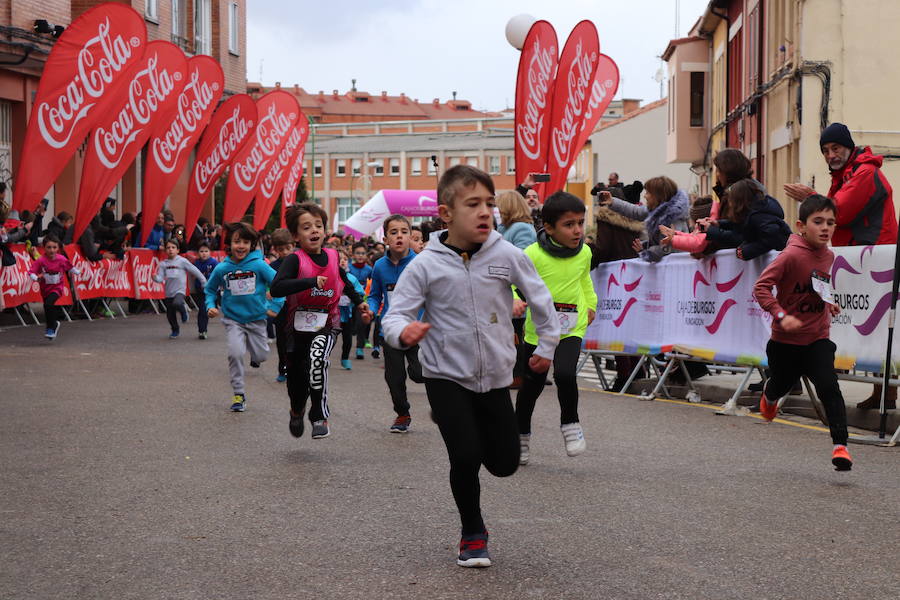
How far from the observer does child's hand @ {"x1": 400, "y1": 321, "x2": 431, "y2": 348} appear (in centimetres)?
536

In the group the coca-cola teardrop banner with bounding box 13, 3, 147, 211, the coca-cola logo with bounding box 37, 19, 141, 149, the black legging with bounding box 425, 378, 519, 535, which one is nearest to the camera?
the black legging with bounding box 425, 378, 519, 535

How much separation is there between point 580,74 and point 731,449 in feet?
36.2

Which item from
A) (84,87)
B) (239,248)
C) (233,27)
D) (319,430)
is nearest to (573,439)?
(319,430)

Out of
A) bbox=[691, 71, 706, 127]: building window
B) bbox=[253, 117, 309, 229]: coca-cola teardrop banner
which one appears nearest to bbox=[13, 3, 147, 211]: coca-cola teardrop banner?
bbox=[253, 117, 309, 229]: coca-cola teardrop banner

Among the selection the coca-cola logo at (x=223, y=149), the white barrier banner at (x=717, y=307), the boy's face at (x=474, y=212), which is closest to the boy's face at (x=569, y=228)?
the boy's face at (x=474, y=212)

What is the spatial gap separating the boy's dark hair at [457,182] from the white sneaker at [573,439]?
7.66 ft

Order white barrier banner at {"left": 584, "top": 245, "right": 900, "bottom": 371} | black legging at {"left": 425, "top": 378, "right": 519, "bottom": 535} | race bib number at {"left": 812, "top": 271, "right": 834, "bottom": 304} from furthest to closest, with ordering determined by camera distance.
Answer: white barrier banner at {"left": 584, "top": 245, "right": 900, "bottom": 371} → race bib number at {"left": 812, "top": 271, "right": 834, "bottom": 304} → black legging at {"left": 425, "top": 378, "right": 519, "bottom": 535}

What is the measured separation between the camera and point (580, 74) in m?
19.1

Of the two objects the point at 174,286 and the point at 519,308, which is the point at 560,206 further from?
the point at 174,286

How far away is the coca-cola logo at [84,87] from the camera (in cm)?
2042

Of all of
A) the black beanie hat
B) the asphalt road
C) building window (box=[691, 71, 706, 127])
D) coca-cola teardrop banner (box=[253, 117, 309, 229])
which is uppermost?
building window (box=[691, 71, 706, 127])

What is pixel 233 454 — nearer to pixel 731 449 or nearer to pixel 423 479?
pixel 423 479

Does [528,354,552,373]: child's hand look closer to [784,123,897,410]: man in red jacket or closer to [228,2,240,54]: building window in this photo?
[784,123,897,410]: man in red jacket

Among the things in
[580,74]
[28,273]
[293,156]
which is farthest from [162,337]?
[293,156]
